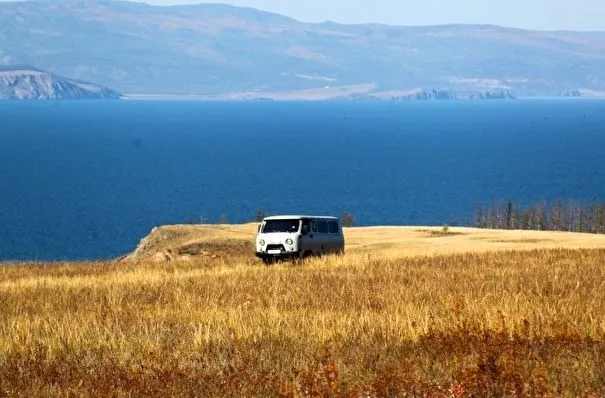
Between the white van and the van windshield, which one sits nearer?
the white van

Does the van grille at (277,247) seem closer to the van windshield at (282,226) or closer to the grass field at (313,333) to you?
the van windshield at (282,226)

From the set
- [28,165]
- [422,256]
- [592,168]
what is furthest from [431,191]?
[422,256]

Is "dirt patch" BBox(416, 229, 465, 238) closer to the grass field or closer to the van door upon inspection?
the van door

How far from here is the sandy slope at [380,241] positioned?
4556 centimetres

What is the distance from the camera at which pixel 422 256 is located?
35625 mm

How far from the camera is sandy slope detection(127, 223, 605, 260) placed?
4556 cm

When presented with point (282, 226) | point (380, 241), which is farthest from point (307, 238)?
point (380, 241)

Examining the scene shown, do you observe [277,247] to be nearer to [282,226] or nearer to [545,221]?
[282,226]

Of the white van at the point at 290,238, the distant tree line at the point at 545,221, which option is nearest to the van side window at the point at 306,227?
the white van at the point at 290,238

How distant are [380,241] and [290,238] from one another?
15872 mm

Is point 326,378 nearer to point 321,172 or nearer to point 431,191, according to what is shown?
point 431,191

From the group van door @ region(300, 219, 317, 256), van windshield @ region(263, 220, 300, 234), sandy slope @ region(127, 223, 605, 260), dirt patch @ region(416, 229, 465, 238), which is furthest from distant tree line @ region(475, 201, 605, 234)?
van windshield @ region(263, 220, 300, 234)

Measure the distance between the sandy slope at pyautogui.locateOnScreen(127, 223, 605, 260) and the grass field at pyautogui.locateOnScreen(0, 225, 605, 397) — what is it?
1582 centimetres

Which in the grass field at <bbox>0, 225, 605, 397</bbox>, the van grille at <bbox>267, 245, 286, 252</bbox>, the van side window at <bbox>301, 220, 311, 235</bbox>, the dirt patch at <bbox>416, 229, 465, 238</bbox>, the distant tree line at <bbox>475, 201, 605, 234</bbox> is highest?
the grass field at <bbox>0, 225, 605, 397</bbox>
